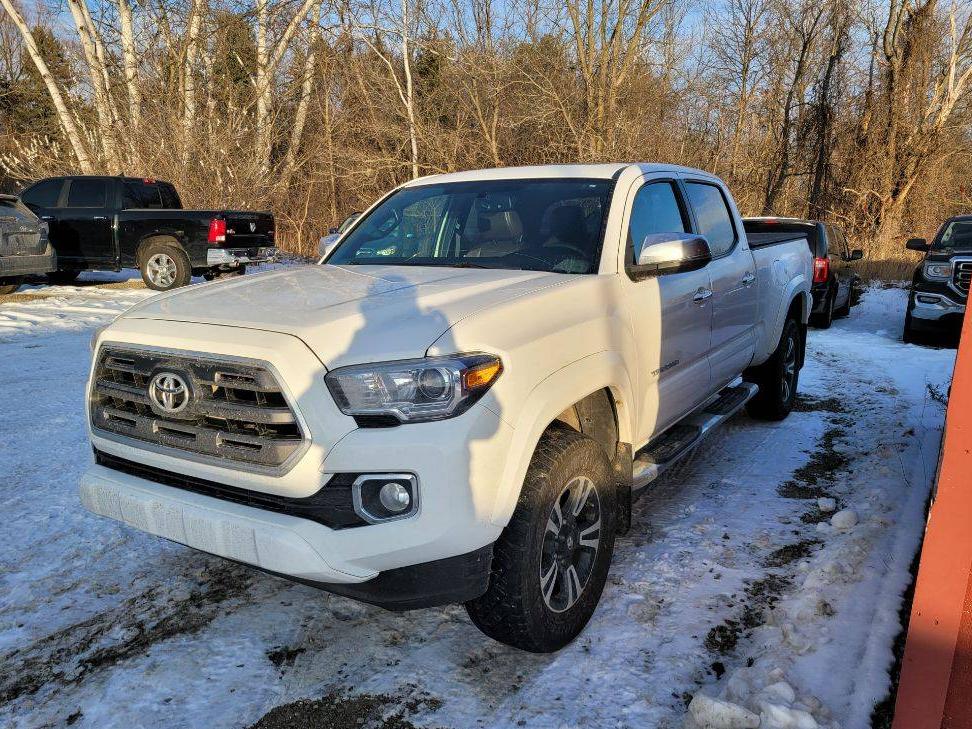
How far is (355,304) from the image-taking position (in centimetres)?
275

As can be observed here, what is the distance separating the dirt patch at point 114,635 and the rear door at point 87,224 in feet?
37.8

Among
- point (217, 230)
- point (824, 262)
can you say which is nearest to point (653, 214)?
point (824, 262)

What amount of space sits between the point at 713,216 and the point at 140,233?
11112mm

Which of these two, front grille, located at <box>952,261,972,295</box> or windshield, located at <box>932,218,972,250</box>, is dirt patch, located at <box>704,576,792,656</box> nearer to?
front grille, located at <box>952,261,972,295</box>

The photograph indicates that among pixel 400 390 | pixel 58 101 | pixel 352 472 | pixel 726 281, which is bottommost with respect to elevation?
pixel 352 472

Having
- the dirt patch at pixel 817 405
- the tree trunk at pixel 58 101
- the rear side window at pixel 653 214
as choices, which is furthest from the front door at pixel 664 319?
the tree trunk at pixel 58 101

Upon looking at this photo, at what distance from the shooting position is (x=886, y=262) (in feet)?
62.2

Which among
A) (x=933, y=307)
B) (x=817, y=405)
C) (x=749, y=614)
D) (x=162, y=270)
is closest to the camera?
Result: (x=749, y=614)

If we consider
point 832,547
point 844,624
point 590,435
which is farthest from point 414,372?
point 832,547

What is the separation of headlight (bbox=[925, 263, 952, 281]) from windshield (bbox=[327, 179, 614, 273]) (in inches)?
324

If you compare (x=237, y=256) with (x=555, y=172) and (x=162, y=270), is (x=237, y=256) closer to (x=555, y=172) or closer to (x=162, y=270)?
(x=162, y=270)

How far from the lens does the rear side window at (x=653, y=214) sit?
147 inches

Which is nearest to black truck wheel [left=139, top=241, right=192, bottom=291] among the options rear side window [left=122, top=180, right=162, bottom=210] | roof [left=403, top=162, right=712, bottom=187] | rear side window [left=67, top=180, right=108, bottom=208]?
rear side window [left=122, top=180, right=162, bottom=210]

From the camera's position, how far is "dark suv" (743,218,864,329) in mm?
10938
